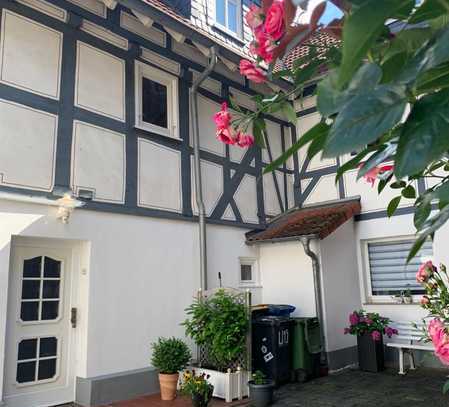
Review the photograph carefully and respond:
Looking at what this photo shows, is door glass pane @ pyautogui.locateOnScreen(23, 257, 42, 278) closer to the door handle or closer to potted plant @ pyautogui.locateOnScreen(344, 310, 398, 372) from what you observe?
the door handle

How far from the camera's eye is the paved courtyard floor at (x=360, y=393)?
5707 millimetres

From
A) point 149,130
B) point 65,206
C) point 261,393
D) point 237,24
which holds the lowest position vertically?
point 261,393

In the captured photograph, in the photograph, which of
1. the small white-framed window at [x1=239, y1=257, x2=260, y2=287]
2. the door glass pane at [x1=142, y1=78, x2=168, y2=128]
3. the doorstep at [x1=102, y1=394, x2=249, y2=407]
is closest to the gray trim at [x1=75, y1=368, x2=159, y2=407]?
the doorstep at [x1=102, y1=394, x2=249, y2=407]

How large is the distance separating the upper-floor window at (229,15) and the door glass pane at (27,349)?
21.0 feet

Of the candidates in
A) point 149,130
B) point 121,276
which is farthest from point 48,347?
point 149,130

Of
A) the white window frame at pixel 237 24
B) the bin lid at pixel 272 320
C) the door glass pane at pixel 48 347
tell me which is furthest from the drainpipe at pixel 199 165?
the door glass pane at pixel 48 347

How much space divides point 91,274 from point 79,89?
253 centimetres

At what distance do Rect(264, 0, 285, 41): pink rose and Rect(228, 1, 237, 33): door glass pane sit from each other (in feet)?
28.0

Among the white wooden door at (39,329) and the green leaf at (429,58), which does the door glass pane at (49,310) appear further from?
the green leaf at (429,58)

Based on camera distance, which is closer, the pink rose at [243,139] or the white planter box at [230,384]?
the pink rose at [243,139]

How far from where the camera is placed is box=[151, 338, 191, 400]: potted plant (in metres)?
5.96

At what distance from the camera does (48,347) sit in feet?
18.6

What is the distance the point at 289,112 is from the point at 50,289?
204 inches

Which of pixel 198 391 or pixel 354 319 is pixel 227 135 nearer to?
pixel 198 391
